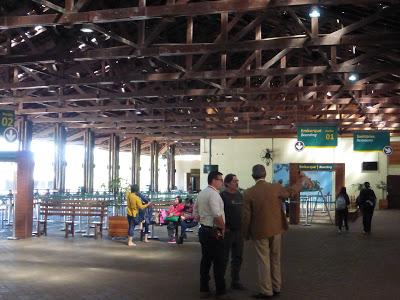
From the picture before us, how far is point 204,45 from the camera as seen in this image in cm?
1205

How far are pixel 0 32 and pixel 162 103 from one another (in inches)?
312

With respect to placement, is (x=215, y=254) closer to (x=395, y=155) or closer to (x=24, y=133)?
(x=24, y=133)

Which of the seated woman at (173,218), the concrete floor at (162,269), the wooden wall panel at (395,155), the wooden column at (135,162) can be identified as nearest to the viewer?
the concrete floor at (162,269)

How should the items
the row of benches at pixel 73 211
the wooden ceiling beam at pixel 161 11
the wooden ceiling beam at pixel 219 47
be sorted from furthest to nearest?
the row of benches at pixel 73 211 → the wooden ceiling beam at pixel 219 47 → the wooden ceiling beam at pixel 161 11

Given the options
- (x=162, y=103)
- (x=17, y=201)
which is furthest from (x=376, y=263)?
(x=162, y=103)

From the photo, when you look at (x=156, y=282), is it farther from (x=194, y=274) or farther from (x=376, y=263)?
(x=376, y=263)

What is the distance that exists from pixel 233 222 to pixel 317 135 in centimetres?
1623

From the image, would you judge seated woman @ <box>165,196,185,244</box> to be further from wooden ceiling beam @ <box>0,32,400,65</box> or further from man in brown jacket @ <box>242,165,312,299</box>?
man in brown jacket @ <box>242,165,312,299</box>

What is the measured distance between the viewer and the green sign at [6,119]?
50.6ft

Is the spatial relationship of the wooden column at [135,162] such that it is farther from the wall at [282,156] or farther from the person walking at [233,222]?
the person walking at [233,222]

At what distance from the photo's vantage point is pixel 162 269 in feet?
29.7

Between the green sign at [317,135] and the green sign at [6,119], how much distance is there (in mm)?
12191

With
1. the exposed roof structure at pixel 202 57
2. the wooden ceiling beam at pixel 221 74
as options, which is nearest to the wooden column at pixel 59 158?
the exposed roof structure at pixel 202 57

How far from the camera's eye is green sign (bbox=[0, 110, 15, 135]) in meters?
15.4
